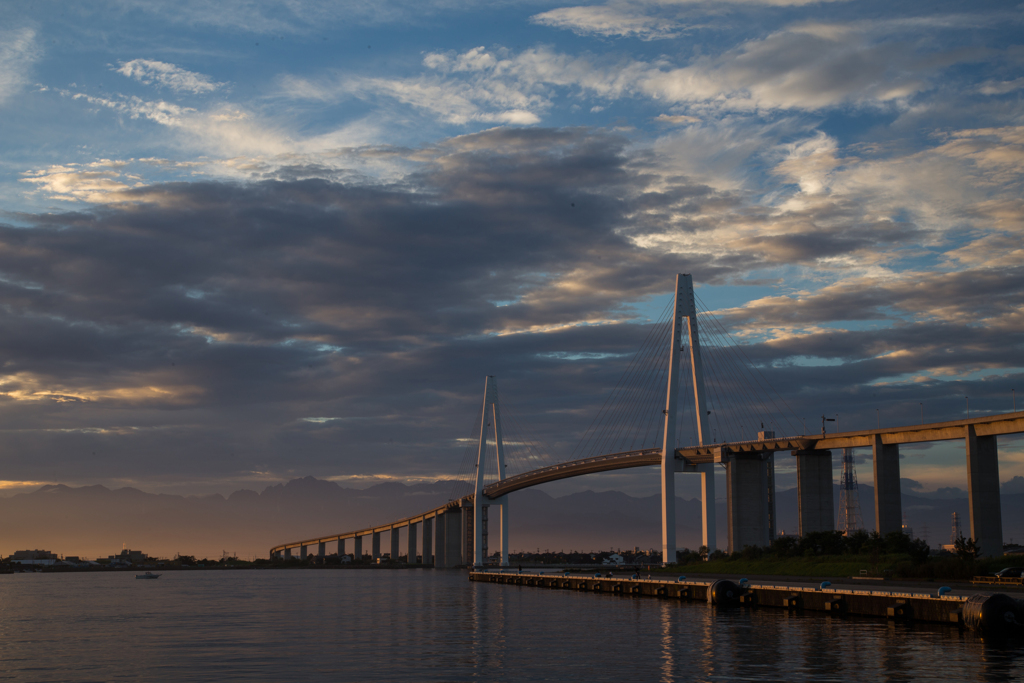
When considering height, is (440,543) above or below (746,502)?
below

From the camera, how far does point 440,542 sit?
642 feet

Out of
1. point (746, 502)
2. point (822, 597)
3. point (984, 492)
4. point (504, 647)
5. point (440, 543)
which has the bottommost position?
point (440, 543)

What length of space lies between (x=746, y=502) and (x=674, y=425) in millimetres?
10252

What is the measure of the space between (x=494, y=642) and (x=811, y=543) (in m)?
41.2

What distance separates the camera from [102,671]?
31.9m

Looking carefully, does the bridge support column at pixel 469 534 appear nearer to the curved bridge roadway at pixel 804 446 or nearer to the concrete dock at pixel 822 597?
the curved bridge roadway at pixel 804 446

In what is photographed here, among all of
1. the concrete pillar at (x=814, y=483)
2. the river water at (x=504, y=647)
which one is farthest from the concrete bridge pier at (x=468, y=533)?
the river water at (x=504, y=647)

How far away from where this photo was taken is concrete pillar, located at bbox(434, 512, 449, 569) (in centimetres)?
18750

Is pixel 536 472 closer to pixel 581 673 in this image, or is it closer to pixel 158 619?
pixel 158 619

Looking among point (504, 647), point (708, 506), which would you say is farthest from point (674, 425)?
point (504, 647)

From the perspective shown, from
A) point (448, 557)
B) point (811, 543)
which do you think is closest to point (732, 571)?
point (811, 543)

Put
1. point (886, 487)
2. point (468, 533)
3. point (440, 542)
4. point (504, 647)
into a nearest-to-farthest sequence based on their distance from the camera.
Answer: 1. point (504, 647)
2. point (886, 487)
3. point (468, 533)
4. point (440, 542)

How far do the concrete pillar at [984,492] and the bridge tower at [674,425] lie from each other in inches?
1153

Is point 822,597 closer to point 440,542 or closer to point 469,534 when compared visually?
point 469,534
